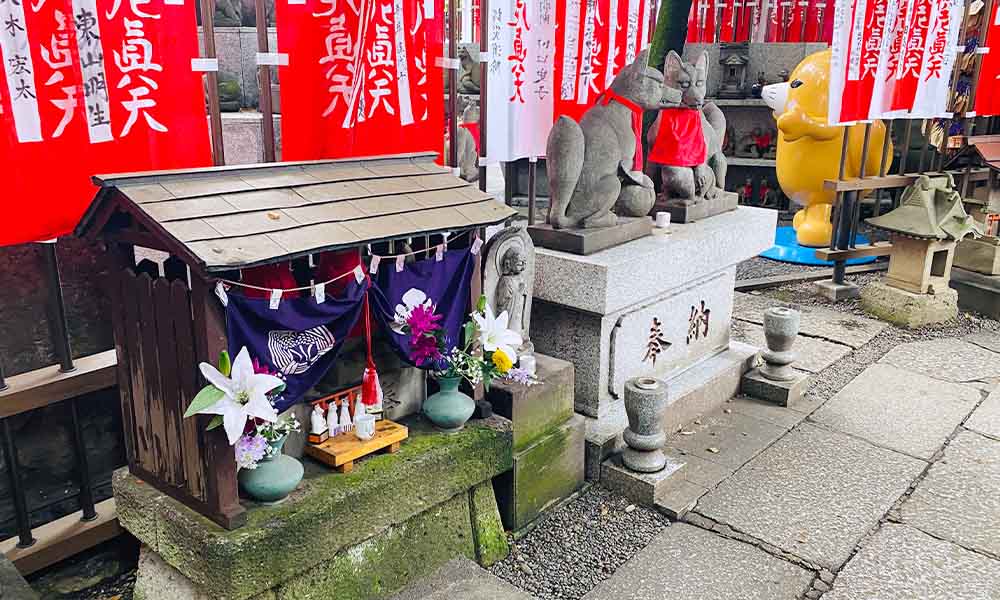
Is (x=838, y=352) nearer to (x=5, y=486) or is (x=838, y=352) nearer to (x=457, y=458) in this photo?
(x=457, y=458)

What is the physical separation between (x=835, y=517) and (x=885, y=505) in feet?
1.36

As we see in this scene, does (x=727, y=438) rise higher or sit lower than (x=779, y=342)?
lower

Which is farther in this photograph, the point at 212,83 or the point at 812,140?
the point at 812,140

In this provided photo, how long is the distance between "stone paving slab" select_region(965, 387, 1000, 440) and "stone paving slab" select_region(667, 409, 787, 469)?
1605mm

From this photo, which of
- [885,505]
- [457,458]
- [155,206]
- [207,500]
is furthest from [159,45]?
[885,505]

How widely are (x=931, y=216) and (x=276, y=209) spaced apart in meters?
7.56

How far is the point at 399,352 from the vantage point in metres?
3.91

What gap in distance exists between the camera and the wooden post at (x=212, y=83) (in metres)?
3.80

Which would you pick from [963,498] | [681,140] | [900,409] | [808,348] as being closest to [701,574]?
[963,498]

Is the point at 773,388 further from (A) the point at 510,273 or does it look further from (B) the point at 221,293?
(B) the point at 221,293

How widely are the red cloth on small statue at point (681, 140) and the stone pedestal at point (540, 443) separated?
242 centimetres

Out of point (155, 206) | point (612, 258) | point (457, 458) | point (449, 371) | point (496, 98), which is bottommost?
point (457, 458)

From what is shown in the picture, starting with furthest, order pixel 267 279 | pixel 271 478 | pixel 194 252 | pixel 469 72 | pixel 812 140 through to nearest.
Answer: pixel 469 72
pixel 812 140
pixel 267 279
pixel 271 478
pixel 194 252

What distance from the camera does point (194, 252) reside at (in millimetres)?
2809
